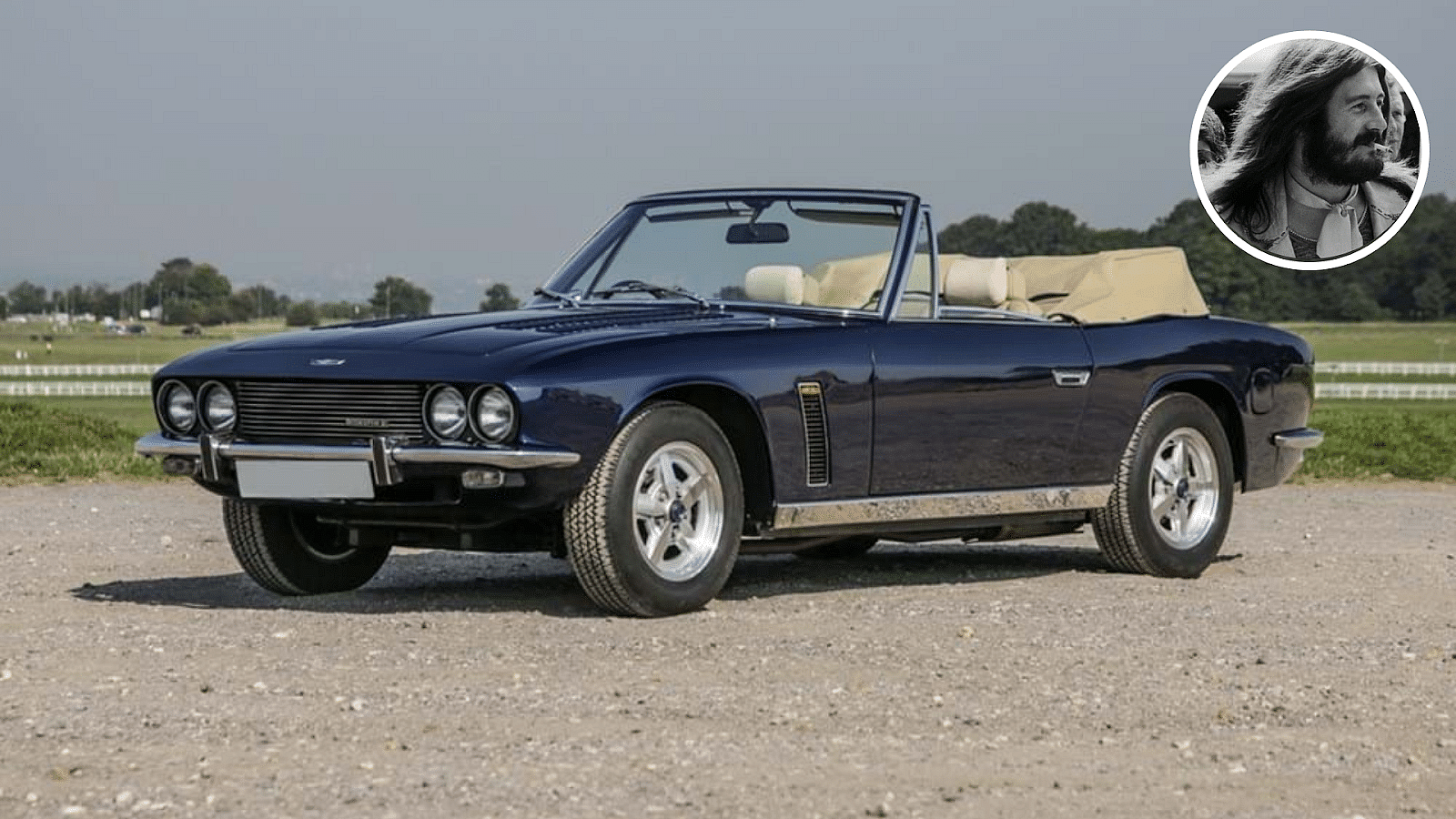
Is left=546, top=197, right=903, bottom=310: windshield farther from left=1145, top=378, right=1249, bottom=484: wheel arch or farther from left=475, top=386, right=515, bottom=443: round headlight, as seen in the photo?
left=1145, top=378, right=1249, bottom=484: wheel arch

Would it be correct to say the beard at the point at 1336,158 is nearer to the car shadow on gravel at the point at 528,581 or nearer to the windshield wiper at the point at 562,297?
the car shadow on gravel at the point at 528,581

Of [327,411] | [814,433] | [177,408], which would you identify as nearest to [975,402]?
[814,433]

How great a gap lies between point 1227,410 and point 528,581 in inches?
135

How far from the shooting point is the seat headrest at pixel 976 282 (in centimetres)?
1014

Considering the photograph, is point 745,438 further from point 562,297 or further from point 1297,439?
point 1297,439

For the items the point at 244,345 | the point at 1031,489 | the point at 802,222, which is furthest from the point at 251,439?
the point at 1031,489

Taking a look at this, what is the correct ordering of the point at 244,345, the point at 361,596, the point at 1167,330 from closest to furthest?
1. the point at 244,345
2. the point at 361,596
3. the point at 1167,330

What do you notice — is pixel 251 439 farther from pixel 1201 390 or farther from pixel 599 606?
pixel 1201 390

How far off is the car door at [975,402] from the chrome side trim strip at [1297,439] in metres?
1.61

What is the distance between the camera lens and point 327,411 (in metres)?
8.21

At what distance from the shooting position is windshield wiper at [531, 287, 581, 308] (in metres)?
9.60

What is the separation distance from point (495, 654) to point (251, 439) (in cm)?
159

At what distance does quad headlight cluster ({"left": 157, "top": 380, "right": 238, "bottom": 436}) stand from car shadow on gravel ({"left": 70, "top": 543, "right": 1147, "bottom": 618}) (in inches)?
28.4

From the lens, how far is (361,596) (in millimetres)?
9281
